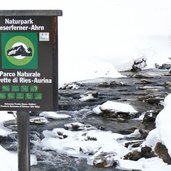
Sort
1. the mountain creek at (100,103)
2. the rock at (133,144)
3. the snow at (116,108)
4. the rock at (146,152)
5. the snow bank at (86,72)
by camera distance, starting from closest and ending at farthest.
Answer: the rock at (146,152), the mountain creek at (100,103), the rock at (133,144), the snow at (116,108), the snow bank at (86,72)

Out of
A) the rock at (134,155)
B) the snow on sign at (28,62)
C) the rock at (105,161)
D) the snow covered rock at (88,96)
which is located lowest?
the rock at (105,161)

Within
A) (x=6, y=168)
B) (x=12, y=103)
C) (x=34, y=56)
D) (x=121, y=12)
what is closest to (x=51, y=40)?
(x=34, y=56)

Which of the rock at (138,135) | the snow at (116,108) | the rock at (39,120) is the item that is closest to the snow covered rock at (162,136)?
the rock at (138,135)

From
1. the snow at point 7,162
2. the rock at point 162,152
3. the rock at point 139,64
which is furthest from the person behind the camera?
the rock at point 139,64

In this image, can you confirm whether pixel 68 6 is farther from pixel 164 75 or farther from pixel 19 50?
pixel 19 50

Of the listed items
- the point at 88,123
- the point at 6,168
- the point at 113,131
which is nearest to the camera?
the point at 6,168

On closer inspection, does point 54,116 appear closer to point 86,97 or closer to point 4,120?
point 4,120

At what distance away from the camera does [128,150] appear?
32.7 feet

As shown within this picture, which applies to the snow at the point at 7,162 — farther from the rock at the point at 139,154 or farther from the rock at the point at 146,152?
the rock at the point at 146,152

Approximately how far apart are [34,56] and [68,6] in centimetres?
3692

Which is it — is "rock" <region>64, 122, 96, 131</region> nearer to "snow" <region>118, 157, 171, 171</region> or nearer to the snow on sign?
"snow" <region>118, 157, 171, 171</region>

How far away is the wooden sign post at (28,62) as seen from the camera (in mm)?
4270

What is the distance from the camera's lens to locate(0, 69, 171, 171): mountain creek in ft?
31.9

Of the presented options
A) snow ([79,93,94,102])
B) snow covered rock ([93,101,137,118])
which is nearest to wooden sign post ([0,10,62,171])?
snow covered rock ([93,101,137,118])
